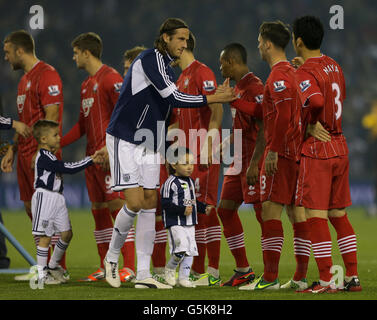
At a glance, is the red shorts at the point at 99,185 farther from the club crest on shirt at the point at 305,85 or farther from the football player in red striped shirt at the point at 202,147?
the club crest on shirt at the point at 305,85

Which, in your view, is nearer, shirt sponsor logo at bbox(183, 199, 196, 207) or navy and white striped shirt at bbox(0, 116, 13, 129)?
shirt sponsor logo at bbox(183, 199, 196, 207)

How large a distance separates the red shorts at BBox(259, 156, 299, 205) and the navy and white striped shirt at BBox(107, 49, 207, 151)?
2.59 feet

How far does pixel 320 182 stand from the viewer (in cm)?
540

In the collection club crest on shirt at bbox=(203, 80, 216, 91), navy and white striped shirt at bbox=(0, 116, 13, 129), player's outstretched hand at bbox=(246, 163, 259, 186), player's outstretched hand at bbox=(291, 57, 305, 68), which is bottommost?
player's outstretched hand at bbox=(246, 163, 259, 186)

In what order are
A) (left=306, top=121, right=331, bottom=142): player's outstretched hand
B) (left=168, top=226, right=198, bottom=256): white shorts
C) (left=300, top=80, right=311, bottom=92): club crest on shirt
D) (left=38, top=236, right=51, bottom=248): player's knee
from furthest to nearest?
(left=38, top=236, right=51, bottom=248): player's knee
(left=168, top=226, right=198, bottom=256): white shorts
(left=306, top=121, right=331, bottom=142): player's outstretched hand
(left=300, top=80, right=311, bottom=92): club crest on shirt

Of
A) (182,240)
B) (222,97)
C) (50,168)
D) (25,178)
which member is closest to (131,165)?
(182,240)

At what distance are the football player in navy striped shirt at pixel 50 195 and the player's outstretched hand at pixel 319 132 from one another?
2.06 meters

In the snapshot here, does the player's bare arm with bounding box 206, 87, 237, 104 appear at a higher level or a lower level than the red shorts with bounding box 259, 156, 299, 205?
higher

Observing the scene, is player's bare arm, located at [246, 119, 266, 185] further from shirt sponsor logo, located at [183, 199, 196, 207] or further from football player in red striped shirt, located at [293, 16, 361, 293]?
football player in red striped shirt, located at [293, 16, 361, 293]

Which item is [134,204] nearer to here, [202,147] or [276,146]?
[202,147]

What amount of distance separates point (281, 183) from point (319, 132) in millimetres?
576

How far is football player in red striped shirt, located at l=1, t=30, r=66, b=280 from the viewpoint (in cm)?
709

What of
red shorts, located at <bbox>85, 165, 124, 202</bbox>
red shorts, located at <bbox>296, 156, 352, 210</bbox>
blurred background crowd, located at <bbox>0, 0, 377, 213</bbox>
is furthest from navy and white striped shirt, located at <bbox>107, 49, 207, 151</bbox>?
blurred background crowd, located at <bbox>0, 0, 377, 213</bbox>
